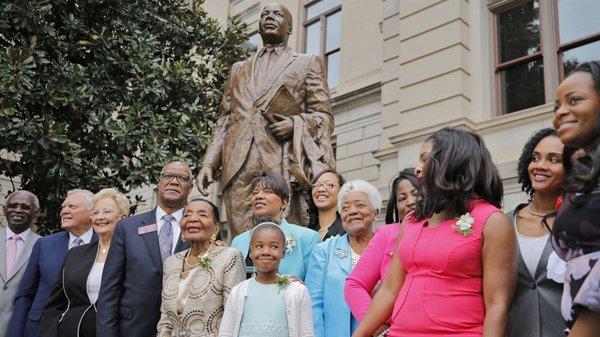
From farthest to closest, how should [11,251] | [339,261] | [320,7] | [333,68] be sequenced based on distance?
1. [320,7]
2. [333,68]
3. [11,251]
4. [339,261]

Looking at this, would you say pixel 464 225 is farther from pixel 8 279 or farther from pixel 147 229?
pixel 8 279

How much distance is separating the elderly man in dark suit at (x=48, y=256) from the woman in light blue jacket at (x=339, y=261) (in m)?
2.43

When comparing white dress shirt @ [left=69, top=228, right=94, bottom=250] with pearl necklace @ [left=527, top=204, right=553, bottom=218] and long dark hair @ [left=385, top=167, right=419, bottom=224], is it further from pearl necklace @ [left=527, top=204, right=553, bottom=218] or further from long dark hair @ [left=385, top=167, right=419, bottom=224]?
pearl necklace @ [left=527, top=204, right=553, bottom=218]

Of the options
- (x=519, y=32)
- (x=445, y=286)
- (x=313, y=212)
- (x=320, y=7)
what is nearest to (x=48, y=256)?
(x=313, y=212)

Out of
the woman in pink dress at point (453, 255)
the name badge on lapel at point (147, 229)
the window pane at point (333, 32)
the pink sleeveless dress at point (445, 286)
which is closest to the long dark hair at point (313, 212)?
the name badge on lapel at point (147, 229)

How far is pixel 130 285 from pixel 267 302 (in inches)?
44.1

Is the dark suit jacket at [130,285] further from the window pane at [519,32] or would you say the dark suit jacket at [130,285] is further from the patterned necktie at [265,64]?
the window pane at [519,32]

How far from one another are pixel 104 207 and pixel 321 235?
1.67 metres

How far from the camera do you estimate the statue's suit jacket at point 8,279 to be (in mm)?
5844

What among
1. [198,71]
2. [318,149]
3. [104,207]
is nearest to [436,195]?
[318,149]

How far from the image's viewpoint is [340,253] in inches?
159

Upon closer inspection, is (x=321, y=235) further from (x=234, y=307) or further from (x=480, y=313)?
(x=480, y=313)

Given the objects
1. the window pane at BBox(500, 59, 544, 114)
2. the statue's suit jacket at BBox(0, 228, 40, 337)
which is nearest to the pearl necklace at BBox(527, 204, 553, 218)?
the statue's suit jacket at BBox(0, 228, 40, 337)

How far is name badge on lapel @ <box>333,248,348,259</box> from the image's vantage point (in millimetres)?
4027
